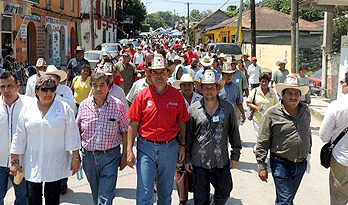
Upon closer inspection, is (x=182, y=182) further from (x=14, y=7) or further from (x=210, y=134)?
(x=14, y=7)

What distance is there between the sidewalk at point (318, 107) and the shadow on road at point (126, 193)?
293 inches

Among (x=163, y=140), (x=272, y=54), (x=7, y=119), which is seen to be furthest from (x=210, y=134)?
(x=272, y=54)

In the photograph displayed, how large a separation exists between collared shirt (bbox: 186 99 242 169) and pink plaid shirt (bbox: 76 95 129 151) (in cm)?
74

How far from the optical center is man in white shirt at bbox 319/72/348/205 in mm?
4391

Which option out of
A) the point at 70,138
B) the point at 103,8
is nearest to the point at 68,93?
the point at 70,138

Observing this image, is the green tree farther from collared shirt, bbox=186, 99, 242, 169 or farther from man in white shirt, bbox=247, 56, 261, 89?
collared shirt, bbox=186, 99, 242, 169

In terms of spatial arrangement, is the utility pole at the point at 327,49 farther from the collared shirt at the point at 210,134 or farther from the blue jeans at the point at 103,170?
the blue jeans at the point at 103,170

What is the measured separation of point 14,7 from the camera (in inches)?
655

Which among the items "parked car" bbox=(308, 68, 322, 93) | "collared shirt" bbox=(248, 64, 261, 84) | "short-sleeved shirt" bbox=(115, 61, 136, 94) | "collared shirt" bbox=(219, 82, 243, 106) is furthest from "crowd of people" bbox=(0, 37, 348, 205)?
"parked car" bbox=(308, 68, 322, 93)

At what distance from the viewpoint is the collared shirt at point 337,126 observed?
14.4ft

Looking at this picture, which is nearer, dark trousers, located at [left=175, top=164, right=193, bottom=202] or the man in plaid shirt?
the man in plaid shirt

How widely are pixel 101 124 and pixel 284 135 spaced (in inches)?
75.2

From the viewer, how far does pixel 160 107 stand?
4465mm

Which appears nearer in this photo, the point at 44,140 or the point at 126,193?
the point at 44,140
